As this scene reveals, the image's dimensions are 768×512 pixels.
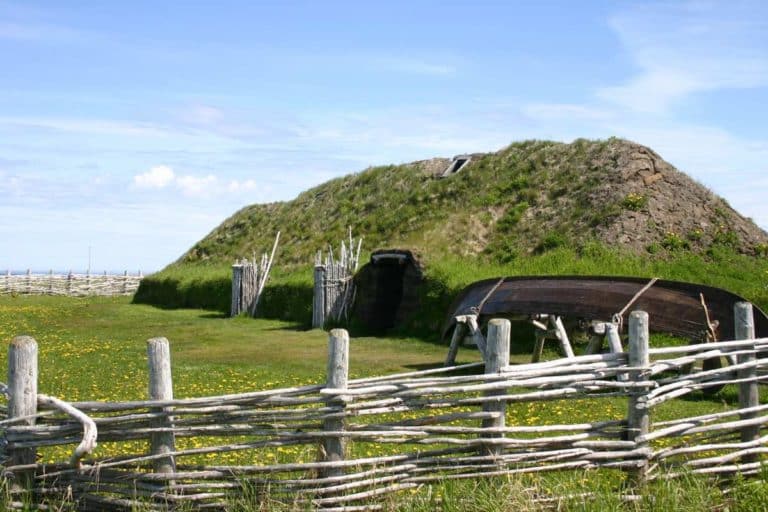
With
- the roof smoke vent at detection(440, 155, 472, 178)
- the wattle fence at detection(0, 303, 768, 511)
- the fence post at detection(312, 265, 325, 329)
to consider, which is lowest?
the wattle fence at detection(0, 303, 768, 511)

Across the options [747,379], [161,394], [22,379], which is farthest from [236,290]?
[161,394]

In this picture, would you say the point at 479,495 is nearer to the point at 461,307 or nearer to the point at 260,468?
the point at 260,468

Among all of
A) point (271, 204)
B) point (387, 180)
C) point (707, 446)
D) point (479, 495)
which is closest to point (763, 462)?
point (707, 446)

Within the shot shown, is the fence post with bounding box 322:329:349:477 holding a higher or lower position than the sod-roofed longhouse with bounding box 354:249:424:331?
lower

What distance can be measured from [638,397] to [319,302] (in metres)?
15.6

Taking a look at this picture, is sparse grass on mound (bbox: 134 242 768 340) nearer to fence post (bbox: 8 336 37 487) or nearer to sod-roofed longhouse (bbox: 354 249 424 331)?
sod-roofed longhouse (bbox: 354 249 424 331)

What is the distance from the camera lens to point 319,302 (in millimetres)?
21406

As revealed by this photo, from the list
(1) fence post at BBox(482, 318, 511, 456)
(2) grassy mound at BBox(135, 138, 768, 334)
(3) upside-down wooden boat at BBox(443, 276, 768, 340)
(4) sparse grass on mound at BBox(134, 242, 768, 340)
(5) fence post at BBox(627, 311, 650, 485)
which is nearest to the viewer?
(1) fence post at BBox(482, 318, 511, 456)

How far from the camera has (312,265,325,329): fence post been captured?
21375 millimetres

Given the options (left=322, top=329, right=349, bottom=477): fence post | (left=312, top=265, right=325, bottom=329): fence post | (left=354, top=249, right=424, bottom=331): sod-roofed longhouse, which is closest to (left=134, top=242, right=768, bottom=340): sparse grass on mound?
(left=354, top=249, right=424, bottom=331): sod-roofed longhouse

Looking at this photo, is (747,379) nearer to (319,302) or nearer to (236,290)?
(319,302)

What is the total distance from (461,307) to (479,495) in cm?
967

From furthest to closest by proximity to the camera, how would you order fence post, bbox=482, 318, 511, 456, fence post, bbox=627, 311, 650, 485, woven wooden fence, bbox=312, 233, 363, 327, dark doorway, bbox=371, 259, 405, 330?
woven wooden fence, bbox=312, 233, 363, 327 → dark doorway, bbox=371, 259, 405, 330 → fence post, bbox=627, 311, 650, 485 → fence post, bbox=482, 318, 511, 456

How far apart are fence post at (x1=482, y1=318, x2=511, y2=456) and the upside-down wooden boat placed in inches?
228
